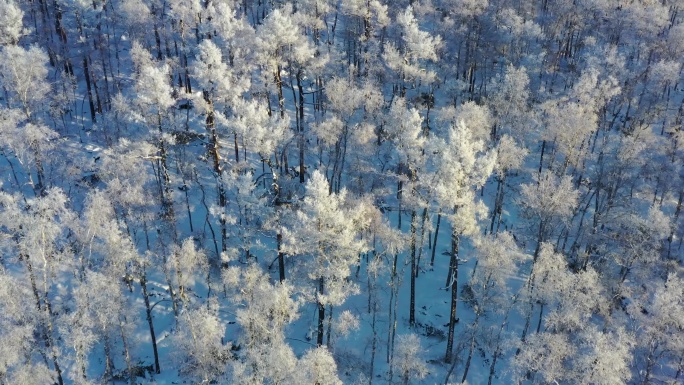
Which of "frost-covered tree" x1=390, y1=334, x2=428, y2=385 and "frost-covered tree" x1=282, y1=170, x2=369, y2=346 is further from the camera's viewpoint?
"frost-covered tree" x1=390, y1=334, x2=428, y2=385

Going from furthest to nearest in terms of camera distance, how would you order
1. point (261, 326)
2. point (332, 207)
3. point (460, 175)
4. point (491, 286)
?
point (491, 286) < point (261, 326) < point (332, 207) < point (460, 175)

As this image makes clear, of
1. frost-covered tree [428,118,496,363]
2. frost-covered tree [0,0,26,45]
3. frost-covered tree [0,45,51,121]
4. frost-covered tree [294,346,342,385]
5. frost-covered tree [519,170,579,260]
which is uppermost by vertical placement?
frost-covered tree [0,0,26,45]

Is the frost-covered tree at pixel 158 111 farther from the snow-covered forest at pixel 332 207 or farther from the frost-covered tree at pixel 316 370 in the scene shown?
the frost-covered tree at pixel 316 370

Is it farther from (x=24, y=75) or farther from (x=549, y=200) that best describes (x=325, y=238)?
(x=24, y=75)

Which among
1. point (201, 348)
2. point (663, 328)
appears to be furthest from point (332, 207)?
point (663, 328)

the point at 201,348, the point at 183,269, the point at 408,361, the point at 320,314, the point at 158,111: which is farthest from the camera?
the point at 183,269

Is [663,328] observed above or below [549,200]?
below

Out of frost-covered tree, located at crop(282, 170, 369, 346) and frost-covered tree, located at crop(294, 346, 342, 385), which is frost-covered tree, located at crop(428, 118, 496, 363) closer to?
frost-covered tree, located at crop(282, 170, 369, 346)

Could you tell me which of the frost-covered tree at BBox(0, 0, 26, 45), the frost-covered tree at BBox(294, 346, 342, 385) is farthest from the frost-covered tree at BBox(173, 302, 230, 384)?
the frost-covered tree at BBox(0, 0, 26, 45)

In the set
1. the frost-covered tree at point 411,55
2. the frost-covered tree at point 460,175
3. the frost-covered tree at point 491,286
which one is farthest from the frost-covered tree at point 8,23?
the frost-covered tree at point 491,286

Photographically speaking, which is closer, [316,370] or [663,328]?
[316,370]
